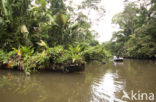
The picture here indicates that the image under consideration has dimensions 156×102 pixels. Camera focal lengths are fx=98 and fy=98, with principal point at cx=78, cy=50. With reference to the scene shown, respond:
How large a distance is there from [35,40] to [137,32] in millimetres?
19610

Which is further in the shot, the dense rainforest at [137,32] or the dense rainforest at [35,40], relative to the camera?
the dense rainforest at [137,32]

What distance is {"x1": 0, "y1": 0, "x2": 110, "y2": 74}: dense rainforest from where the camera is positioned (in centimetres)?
608

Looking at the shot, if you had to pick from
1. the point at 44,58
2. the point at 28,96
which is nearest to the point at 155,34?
the point at 44,58

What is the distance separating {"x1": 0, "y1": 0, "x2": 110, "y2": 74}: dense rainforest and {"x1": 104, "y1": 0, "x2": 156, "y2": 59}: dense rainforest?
538 inches

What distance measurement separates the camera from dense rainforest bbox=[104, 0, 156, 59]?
18016 mm

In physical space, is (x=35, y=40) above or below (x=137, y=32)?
below

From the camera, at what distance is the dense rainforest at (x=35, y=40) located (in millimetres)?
6078

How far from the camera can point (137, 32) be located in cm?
2009

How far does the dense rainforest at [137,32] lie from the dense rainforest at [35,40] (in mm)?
13662

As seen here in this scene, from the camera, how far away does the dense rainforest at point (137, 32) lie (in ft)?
59.1

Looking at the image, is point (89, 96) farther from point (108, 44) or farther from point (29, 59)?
point (108, 44)

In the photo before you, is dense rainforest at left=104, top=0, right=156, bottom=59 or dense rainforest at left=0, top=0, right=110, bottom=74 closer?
dense rainforest at left=0, top=0, right=110, bottom=74

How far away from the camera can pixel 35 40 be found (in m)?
9.76

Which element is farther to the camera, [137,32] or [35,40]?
[137,32]
